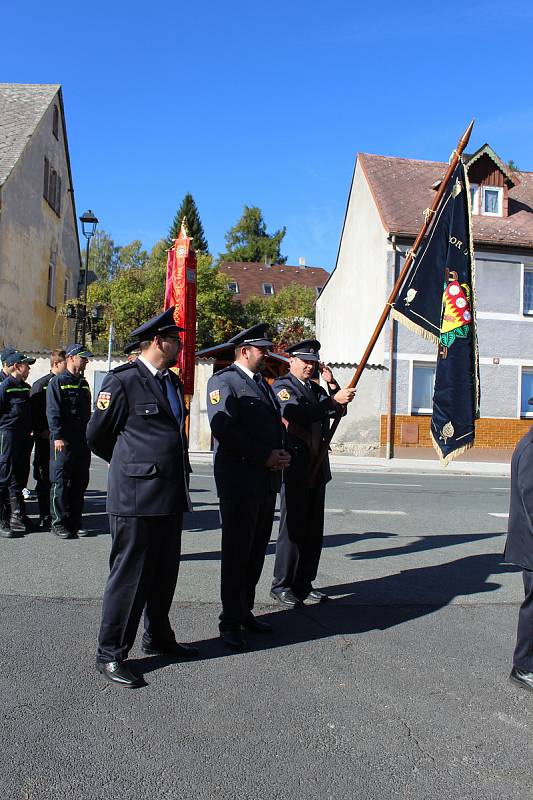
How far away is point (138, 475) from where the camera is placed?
397cm

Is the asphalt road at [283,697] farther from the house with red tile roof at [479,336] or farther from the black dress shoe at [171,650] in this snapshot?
the house with red tile roof at [479,336]

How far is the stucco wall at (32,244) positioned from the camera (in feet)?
78.1

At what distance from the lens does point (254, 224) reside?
7038 centimetres

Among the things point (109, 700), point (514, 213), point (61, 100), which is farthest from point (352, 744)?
point (61, 100)

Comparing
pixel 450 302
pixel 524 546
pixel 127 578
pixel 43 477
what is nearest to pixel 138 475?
pixel 127 578

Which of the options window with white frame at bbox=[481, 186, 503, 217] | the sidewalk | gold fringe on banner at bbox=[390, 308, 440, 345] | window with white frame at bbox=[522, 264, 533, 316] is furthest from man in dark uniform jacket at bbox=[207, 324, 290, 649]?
window with white frame at bbox=[481, 186, 503, 217]

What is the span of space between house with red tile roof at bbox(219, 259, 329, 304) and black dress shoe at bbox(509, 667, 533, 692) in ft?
174

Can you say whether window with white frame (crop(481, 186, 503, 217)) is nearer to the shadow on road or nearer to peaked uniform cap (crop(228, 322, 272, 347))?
the shadow on road

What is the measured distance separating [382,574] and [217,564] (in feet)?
4.96

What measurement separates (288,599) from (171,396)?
2107 millimetres

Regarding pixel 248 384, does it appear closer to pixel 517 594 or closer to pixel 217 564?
pixel 217 564

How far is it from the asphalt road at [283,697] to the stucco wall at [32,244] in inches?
753

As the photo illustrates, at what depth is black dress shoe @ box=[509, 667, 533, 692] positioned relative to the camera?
3.99 meters

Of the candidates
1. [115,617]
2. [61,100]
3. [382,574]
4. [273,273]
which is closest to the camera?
[115,617]
